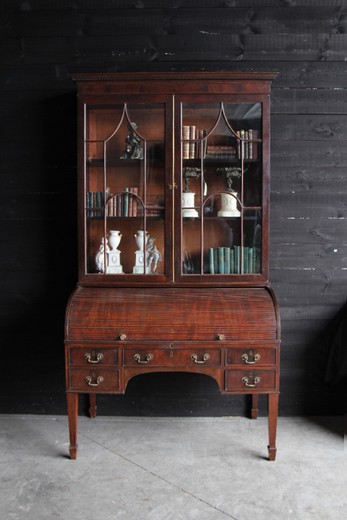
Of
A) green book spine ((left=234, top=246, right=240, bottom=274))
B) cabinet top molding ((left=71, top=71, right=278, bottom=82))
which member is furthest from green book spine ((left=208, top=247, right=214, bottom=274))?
cabinet top molding ((left=71, top=71, right=278, bottom=82))

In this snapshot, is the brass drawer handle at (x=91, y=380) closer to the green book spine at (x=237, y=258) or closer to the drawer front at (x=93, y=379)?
the drawer front at (x=93, y=379)

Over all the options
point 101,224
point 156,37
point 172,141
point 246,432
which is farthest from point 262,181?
point 246,432

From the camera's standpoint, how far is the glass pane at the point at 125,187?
272cm

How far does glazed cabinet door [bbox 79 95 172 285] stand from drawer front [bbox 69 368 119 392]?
0.49 meters

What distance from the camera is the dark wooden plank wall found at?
9.89ft

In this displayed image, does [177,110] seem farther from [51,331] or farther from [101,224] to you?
[51,331]

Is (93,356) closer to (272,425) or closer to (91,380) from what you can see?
(91,380)

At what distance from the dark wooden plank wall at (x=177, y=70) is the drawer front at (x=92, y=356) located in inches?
26.1

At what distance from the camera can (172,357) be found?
2531mm

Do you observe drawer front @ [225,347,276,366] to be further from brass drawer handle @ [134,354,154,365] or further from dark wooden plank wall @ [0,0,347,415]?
dark wooden plank wall @ [0,0,347,415]

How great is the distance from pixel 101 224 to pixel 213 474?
1411 mm

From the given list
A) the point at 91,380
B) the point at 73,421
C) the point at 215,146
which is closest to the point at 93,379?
the point at 91,380

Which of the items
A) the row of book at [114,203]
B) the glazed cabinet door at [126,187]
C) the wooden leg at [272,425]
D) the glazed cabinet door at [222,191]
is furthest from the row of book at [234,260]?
the wooden leg at [272,425]

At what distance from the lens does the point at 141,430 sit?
294 centimetres
